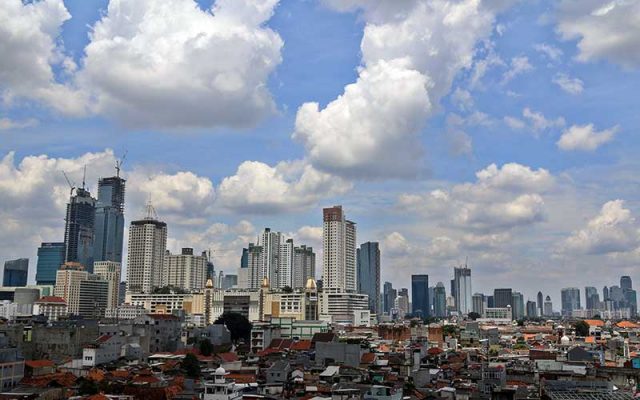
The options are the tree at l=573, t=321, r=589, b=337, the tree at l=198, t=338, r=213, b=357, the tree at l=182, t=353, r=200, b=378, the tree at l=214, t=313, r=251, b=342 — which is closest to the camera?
the tree at l=182, t=353, r=200, b=378

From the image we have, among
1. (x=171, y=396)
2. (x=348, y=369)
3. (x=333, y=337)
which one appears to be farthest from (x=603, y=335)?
(x=171, y=396)

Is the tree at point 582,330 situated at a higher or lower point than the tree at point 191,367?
higher

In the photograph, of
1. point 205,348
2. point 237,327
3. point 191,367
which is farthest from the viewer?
point 237,327

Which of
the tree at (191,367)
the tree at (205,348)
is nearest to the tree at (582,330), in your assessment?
the tree at (205,348)

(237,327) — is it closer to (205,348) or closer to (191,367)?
(205,348)

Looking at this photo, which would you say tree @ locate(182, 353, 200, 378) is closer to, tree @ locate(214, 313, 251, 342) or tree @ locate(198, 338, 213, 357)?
tree @ locate(198, 338, 213, 357)

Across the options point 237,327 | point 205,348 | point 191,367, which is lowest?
point 191,367

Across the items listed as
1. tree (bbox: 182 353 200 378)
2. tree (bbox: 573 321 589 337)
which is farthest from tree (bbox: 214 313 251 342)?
tree (bbox: 573 321 589 337)

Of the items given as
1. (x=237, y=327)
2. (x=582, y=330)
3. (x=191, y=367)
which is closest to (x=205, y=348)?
(x=191, y=367)

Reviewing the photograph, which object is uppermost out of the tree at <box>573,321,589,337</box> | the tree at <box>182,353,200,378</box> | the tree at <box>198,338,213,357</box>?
the tree at <box>573,321,589,337</box>

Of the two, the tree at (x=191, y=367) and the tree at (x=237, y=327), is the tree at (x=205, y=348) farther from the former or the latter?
the tree at (x=237, y=327)

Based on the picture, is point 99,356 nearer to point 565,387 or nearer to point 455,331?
point 565,387
